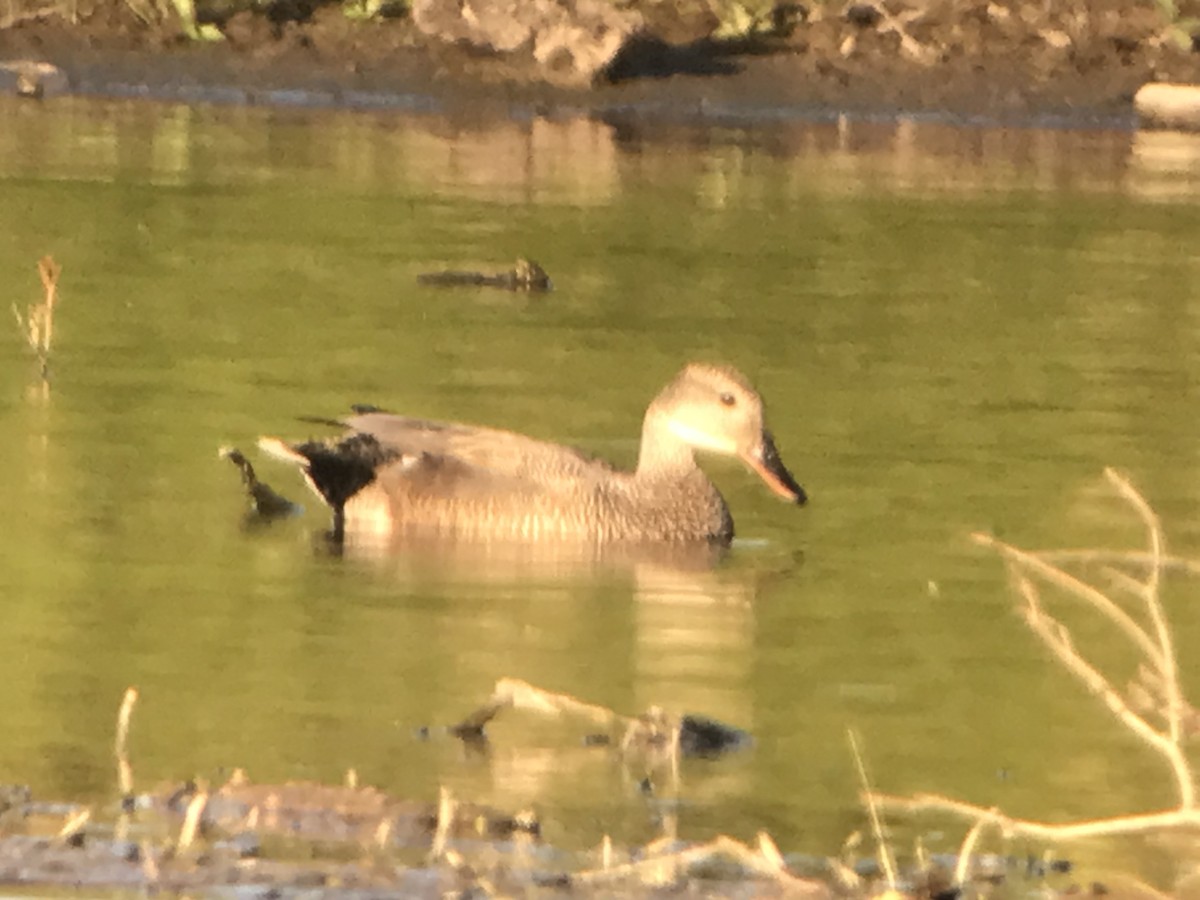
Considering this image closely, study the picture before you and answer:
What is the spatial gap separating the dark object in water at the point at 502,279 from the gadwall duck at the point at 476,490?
235 inches

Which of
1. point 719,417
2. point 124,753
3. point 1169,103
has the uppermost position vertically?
point 124,753

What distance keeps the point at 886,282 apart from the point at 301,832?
1188cm

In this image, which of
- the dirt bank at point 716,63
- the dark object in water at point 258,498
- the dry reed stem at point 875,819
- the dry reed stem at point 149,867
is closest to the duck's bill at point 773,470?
the dark object in water at point 258,498

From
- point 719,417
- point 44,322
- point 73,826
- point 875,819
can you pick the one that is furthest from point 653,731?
point 44,322

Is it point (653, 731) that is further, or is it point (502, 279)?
point (502, 279)

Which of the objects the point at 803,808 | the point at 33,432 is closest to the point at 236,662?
the point at 803,808

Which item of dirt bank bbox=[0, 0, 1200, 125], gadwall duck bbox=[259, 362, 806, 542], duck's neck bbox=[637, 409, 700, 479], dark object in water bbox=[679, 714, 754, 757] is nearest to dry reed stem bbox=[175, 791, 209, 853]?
dark object in water bbox=[679, 714, 754, 757]

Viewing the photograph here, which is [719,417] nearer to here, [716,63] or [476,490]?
[476,490]

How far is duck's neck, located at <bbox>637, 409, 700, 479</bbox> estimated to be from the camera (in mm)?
→ 11938

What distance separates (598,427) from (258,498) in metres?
2.20

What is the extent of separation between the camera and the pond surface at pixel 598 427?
27.0ft

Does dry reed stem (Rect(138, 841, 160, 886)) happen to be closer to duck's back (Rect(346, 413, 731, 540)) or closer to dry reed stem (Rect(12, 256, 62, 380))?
duck's back (Rect(346, 413, 731, 540))

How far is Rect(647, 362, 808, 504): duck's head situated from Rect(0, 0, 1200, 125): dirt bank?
1507 cm

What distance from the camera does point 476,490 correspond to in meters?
11.6
